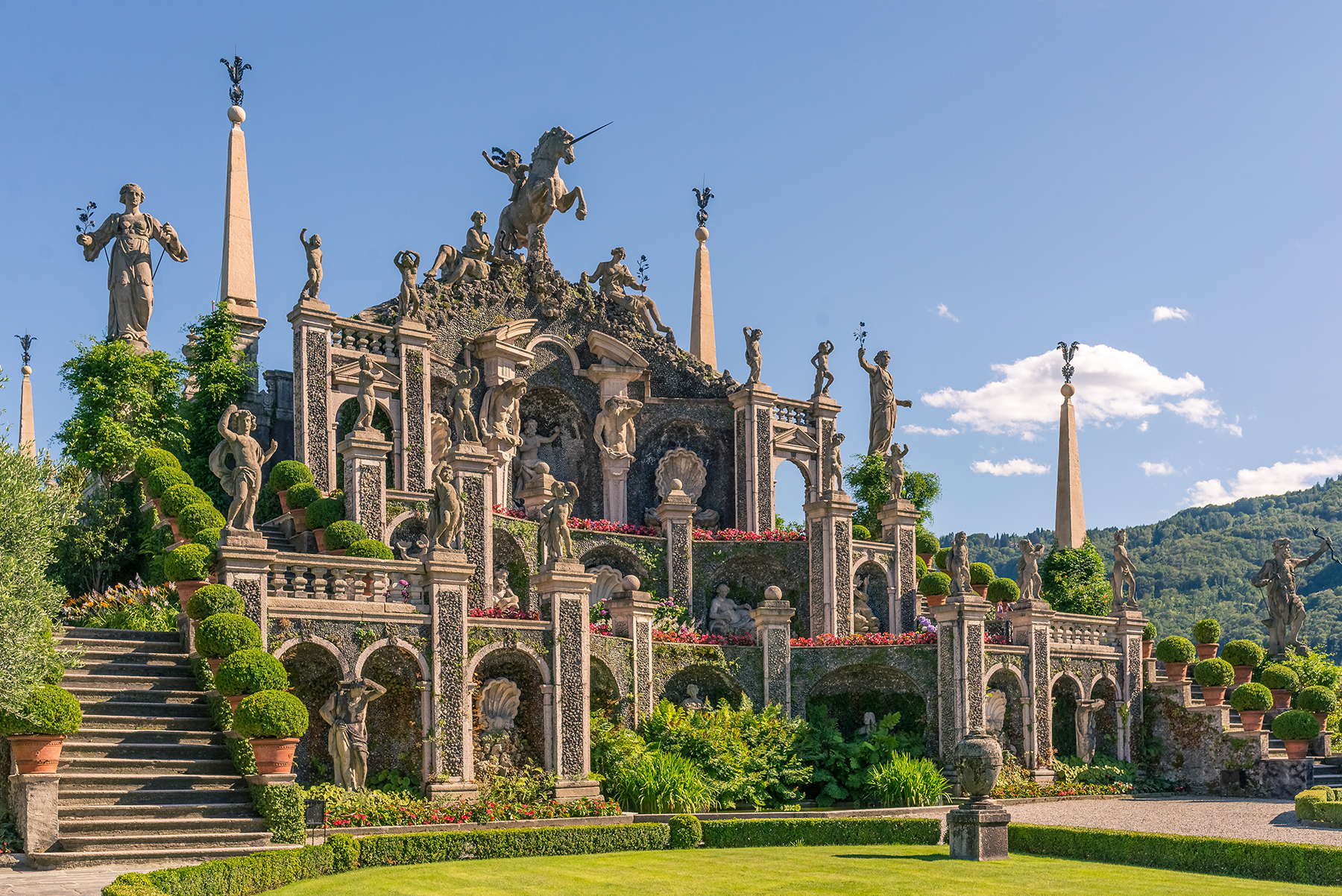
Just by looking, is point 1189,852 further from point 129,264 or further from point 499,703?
point 129,264

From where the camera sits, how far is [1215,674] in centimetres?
3653

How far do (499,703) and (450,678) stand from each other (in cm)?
185

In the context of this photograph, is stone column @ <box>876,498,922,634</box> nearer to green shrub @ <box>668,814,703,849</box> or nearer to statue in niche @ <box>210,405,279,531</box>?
green shrub @ <box>668,814,703,849</box>

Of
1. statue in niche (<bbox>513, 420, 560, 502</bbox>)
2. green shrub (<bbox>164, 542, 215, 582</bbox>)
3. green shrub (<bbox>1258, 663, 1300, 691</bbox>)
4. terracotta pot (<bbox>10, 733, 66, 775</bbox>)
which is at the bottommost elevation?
green shrub (<bbox>1258, 663, 1300, 691</bbox>)

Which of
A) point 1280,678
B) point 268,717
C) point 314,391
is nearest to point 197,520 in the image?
point 268,717

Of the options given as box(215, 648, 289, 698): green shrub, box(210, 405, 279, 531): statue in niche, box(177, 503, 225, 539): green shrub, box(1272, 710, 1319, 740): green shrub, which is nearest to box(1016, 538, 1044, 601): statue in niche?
box(1272, 710, 1319, 740): green shrub

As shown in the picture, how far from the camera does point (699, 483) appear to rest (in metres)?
42.8

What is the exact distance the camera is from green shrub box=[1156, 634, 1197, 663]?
37.8 m

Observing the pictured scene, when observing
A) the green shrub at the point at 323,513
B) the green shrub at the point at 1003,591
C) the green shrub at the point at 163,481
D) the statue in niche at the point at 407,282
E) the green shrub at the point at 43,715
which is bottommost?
the green shrub at the point at 43,715

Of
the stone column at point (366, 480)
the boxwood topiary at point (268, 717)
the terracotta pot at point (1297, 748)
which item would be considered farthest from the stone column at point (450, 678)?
the terracotta pot at point (1297, 748)

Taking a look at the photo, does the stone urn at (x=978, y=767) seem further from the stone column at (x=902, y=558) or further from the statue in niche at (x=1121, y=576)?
the stone column at (x=902, y=558)

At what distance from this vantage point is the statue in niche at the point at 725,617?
127ft

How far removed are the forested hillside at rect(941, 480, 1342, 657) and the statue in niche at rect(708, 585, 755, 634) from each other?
3688 cm

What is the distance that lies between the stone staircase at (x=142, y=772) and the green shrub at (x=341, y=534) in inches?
222
